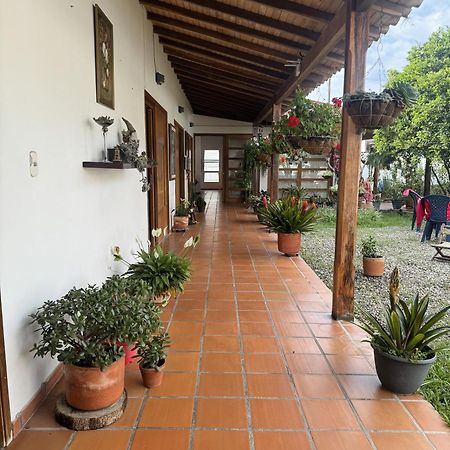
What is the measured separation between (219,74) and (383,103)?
446cm

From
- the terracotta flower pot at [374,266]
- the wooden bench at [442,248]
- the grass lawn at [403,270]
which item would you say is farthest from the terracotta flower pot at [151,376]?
the wooden bench at [442,248]

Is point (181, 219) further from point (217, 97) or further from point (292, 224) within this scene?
point (217, 97)

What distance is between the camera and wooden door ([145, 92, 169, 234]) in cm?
502

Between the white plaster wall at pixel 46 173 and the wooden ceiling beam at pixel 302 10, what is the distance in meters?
Answer: 1.34

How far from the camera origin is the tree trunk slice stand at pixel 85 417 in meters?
1.71

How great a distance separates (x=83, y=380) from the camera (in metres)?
1.71

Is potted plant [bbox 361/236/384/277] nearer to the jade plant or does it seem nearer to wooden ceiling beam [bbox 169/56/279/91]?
wooden ceiling beam [bbox 169/56/279/91]

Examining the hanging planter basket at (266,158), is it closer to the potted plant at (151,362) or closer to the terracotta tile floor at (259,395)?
the terracotta tile floor at (259,395)

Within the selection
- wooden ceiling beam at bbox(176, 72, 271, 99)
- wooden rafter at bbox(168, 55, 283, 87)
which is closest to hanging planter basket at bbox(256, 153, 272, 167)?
wooden ceiling beam at bbox(176, 72, 271, 99)

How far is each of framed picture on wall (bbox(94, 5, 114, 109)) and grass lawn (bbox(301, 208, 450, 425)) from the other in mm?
2730

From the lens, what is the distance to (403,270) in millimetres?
4723

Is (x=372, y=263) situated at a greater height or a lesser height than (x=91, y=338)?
lesser

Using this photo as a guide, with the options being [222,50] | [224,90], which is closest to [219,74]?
[224,90]

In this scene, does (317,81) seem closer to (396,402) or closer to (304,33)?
(304,33)
